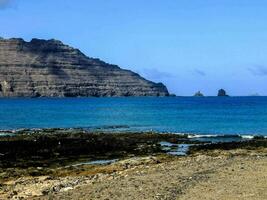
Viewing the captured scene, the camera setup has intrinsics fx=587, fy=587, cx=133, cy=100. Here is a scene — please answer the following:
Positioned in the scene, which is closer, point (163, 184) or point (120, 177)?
point (163, 184)

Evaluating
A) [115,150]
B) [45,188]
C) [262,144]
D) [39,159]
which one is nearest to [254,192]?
[45,188]

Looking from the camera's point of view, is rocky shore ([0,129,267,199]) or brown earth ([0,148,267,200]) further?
rocky shore ([0,129,267,199])

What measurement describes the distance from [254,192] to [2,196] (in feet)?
32.8

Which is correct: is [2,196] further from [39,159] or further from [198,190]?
[39,159]

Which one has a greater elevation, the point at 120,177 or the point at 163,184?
the point at 163,184

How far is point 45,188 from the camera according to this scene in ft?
83.1

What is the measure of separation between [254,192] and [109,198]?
5278 millimetres

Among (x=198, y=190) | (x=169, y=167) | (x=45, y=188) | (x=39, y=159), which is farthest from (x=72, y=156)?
(x=198, y=190)

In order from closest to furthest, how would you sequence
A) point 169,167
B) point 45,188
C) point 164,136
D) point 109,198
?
point 109,198
point 45,188
point 169,167
point 164,136

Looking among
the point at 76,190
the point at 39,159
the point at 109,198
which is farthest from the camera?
the point at 39,159

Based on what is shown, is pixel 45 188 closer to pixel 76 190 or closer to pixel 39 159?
pixel 76 190

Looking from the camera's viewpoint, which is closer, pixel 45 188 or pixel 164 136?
pixel 45 188

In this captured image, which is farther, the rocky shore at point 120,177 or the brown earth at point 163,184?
the rocky shore at point 120,177

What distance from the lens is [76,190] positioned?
77.0 feet
